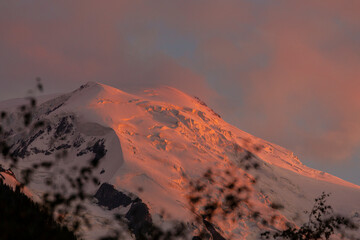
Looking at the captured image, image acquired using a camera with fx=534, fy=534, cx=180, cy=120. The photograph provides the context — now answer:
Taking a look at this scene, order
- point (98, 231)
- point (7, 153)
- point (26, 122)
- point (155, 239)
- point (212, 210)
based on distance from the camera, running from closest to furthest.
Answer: point (26, 122), point (7, 153), point (212, 210), point (155, 239), point (98, 231)

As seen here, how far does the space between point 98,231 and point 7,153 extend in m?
132

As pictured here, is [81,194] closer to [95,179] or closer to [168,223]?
[95,179]

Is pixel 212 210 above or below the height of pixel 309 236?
below

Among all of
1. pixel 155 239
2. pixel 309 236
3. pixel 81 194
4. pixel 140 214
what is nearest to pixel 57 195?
pixel 81 194

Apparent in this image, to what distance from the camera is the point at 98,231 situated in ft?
537

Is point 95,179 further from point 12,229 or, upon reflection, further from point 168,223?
point 168,223

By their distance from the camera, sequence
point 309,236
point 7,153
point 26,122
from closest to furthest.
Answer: point 26,122 → point 7,153 → point 309,236

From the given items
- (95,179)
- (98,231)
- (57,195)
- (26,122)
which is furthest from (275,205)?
(98,231)

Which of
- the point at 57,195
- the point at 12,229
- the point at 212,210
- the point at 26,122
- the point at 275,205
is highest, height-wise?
the point at 275,205

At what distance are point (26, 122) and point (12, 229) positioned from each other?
7.68 m

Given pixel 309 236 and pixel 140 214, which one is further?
pixel 140 214

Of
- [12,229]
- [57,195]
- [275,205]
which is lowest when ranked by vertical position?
[12,229]

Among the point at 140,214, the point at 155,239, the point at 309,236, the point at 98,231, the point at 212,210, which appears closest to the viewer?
the point at 212,210

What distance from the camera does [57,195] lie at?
36500mm
